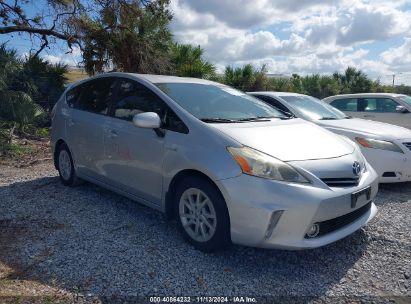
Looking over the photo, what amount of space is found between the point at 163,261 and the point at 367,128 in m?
4.15

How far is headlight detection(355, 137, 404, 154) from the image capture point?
5729 mm

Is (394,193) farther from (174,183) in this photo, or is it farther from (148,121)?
(148,121)

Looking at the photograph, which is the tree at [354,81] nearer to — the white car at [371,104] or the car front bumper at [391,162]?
the white car at [371,104]

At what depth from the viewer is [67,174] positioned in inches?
223

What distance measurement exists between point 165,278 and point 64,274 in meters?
0.81

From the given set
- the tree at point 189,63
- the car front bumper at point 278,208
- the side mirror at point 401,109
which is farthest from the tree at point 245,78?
the car front bumper at point 278,208

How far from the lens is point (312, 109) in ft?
22.9

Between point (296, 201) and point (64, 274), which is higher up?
point (296, 201)

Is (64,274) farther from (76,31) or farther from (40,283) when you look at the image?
(76,31)

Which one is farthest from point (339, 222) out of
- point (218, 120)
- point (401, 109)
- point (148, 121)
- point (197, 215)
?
point (401, 109)

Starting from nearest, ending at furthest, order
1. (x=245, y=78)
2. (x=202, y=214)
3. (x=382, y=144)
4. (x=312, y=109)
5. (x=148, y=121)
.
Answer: (x=202, y=214)
(x=148, y=121)
(x=382, y=144)
(x=312, y=109)
(x=245, y=78)

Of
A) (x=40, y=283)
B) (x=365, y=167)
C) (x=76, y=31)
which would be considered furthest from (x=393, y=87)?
(x=40, y=283)

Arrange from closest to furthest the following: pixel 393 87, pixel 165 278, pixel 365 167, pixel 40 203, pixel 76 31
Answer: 1. pixel 165 278
2. pixel 365 167
3. pixel 40 203
4. pixel 76 31
5. pixel 393 87

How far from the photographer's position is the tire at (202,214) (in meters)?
3.38
